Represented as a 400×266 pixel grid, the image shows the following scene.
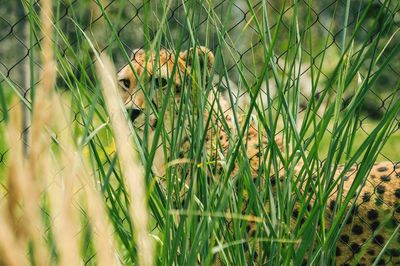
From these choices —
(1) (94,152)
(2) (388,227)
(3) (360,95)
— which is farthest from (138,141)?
(2) (388,227)

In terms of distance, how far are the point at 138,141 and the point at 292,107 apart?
29cm

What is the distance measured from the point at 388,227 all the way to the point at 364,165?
113 cm

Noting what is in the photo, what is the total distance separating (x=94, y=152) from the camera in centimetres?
141

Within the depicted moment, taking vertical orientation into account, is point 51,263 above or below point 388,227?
below

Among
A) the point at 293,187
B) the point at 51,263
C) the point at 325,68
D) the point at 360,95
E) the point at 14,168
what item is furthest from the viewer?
the point at 325,68

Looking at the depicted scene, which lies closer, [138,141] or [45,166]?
[45,166]

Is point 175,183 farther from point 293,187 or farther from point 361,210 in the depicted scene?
point 361,210

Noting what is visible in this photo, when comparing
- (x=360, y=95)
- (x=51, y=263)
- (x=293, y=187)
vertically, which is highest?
(x=360, y=95)

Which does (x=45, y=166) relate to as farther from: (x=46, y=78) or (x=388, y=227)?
(x=388, y=227)

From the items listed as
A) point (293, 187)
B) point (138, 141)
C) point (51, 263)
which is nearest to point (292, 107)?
point (293, 187)

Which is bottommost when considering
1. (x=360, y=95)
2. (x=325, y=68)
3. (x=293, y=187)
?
(x=293, y=187)

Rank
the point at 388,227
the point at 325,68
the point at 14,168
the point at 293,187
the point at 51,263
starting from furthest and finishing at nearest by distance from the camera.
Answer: the point at 325,68 < the point at 388,227 < the point at 293,187 < the point at 51,263 < the point at 14,168

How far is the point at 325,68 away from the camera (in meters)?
5.66

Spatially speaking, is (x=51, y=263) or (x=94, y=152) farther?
(x=94, y=152)
